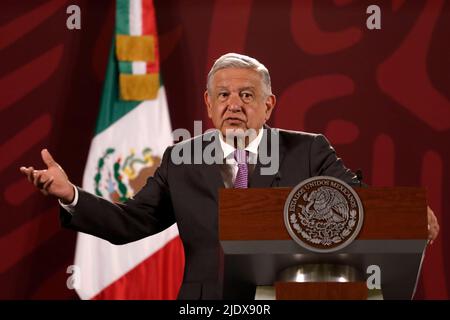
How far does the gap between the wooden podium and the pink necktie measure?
0.55 meters

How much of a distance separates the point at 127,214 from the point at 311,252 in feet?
2.70

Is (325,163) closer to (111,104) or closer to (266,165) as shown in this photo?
(266,165)

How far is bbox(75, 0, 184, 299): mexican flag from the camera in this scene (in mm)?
4719

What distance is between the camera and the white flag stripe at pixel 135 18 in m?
4.81

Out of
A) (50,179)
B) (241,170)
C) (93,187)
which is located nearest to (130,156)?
(93,187)

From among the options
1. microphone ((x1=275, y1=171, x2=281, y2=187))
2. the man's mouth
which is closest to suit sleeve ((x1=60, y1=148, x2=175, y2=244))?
the man's mouth

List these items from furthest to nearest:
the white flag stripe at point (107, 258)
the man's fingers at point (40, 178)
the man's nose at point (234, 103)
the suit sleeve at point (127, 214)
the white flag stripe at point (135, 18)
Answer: the white flag stripe at point (135, 18) < the white flag stripe at point (107, 258) < the man's nose at point (234, 103) < the suit sleeve at point (127, 214) < the man's fingers at point (40, 178)

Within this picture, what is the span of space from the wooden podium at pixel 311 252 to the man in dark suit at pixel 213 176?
50 cm

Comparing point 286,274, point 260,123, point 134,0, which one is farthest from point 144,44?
point 286,274

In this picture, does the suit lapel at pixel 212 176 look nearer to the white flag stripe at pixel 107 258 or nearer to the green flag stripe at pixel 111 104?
the white flag stripe at pixel 107 258

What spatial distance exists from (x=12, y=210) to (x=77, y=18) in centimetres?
122

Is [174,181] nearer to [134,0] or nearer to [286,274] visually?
[286,274]

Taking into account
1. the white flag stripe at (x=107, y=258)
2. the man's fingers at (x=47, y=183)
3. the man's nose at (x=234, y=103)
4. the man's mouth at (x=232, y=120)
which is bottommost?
the man's fingers at (x=47, y=183)

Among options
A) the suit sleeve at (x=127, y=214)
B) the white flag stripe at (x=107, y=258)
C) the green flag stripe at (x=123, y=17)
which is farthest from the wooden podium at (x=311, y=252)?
the green flag stripe at (x=123, y=17)
